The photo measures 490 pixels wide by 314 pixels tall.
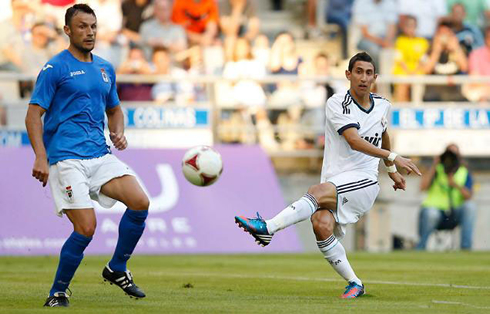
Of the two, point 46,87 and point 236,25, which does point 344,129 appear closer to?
point 46,87

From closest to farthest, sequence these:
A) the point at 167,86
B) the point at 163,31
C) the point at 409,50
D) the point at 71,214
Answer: the point at 71,214, the point at 167,86, the point at 163,31, the point at 409,50

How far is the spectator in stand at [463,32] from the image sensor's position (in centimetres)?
2177

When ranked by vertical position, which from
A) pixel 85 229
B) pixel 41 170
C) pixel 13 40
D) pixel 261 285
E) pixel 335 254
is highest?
pixel 13 40

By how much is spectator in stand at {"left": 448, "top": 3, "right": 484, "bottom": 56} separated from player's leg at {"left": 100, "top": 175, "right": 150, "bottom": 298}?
Result: 14.1m

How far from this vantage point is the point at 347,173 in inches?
368

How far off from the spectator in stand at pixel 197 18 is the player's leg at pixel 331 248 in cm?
1195

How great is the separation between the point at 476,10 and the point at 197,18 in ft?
19.9

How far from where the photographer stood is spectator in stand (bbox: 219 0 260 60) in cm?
2070

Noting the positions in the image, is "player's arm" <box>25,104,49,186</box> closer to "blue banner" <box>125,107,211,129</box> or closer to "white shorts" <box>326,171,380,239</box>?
"white shorts" <box>326,171,380,239</box>

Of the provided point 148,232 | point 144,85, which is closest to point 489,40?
point 144,85

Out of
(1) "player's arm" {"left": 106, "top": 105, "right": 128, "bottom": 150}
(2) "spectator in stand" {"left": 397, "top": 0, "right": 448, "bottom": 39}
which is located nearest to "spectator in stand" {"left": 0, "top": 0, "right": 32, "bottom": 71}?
(2) "spectator in stand" {"left": 397, "top": 0, "right": 448, "bottom": 39}

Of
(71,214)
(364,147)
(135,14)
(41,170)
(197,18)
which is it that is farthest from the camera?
(197,18)

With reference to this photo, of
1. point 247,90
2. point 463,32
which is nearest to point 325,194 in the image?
point 247,90

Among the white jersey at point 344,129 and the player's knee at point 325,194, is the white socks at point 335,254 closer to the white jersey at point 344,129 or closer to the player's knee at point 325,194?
the player's knee at point 325,194
